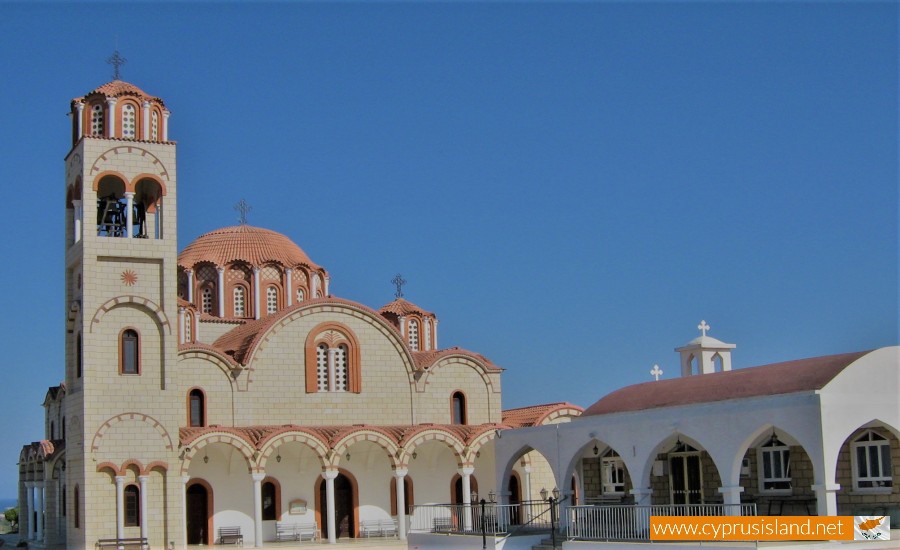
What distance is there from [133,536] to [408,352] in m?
9.95

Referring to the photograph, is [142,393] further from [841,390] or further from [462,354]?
[841,390]

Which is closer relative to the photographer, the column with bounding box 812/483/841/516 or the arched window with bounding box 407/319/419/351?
the column with bounding box 812/483/841/516

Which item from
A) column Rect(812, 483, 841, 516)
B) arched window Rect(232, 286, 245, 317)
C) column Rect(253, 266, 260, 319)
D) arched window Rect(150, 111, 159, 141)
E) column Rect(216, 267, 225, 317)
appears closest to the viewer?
column Rect(812, 483, 841, 516)

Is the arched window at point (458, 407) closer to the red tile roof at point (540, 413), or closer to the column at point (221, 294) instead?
the red tile roof at point (540, 413)

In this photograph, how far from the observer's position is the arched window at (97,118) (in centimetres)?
3250

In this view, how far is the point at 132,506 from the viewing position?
30.8m

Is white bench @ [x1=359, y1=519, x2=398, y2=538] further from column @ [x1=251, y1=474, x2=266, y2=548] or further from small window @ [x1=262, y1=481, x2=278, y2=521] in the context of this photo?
column @ [x1=251, y1=474, x2=266, y2=548]

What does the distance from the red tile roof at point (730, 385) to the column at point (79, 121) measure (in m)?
15.5

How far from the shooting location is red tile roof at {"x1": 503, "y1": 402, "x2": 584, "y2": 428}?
36375mm

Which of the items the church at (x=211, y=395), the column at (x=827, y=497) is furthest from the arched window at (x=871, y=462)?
the church at (x=211, y=395)

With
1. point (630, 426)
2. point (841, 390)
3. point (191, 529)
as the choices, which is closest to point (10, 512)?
point (191, 529)

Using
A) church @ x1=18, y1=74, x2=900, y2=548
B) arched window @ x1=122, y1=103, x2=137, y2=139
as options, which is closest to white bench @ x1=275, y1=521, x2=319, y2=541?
church @ x1=18, y1=74, x2=900, y2=548

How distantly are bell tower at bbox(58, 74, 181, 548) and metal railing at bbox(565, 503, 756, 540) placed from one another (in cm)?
1184

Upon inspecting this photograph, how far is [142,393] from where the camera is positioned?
31344 millimetres
